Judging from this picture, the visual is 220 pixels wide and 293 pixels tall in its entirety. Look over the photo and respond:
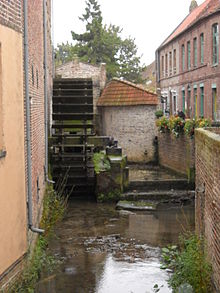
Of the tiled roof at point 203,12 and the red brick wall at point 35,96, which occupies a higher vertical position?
the tiled roof at point 203,12

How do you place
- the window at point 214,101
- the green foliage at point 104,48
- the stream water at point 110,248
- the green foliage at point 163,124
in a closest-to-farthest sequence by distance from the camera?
the stream water at point 110,248
the green foliage at point 163,124
the window at point 214,101
the green foliage at point 104,48

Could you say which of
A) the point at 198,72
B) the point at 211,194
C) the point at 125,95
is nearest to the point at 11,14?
the point at 211,194

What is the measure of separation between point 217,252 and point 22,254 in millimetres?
2815

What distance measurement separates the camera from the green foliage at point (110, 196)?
17.7 m

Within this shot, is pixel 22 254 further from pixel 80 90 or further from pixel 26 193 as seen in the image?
pixel 80 90

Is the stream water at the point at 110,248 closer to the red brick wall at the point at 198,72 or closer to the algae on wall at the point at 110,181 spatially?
the algae on wall at the point at 110,181

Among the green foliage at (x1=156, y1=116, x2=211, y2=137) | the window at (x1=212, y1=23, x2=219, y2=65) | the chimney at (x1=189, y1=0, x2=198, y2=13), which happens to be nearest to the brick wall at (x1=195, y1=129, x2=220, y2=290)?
the green foliage at (x1=156, y1=116, x2=211, y2=137)

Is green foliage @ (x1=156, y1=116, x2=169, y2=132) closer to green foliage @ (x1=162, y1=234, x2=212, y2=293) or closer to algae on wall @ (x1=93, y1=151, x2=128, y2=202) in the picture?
algae on wall @ (x1=93, y1=151, x2=128, y2=202)

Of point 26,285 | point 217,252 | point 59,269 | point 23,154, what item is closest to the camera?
point 217,252

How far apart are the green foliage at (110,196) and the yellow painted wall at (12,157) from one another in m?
10.1

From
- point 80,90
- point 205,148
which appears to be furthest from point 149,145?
point 205,148

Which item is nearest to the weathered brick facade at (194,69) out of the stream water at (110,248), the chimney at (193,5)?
the chimney at (193,5)

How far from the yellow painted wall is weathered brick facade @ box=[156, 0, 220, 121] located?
17.0 metres

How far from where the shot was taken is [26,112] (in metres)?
8.01
